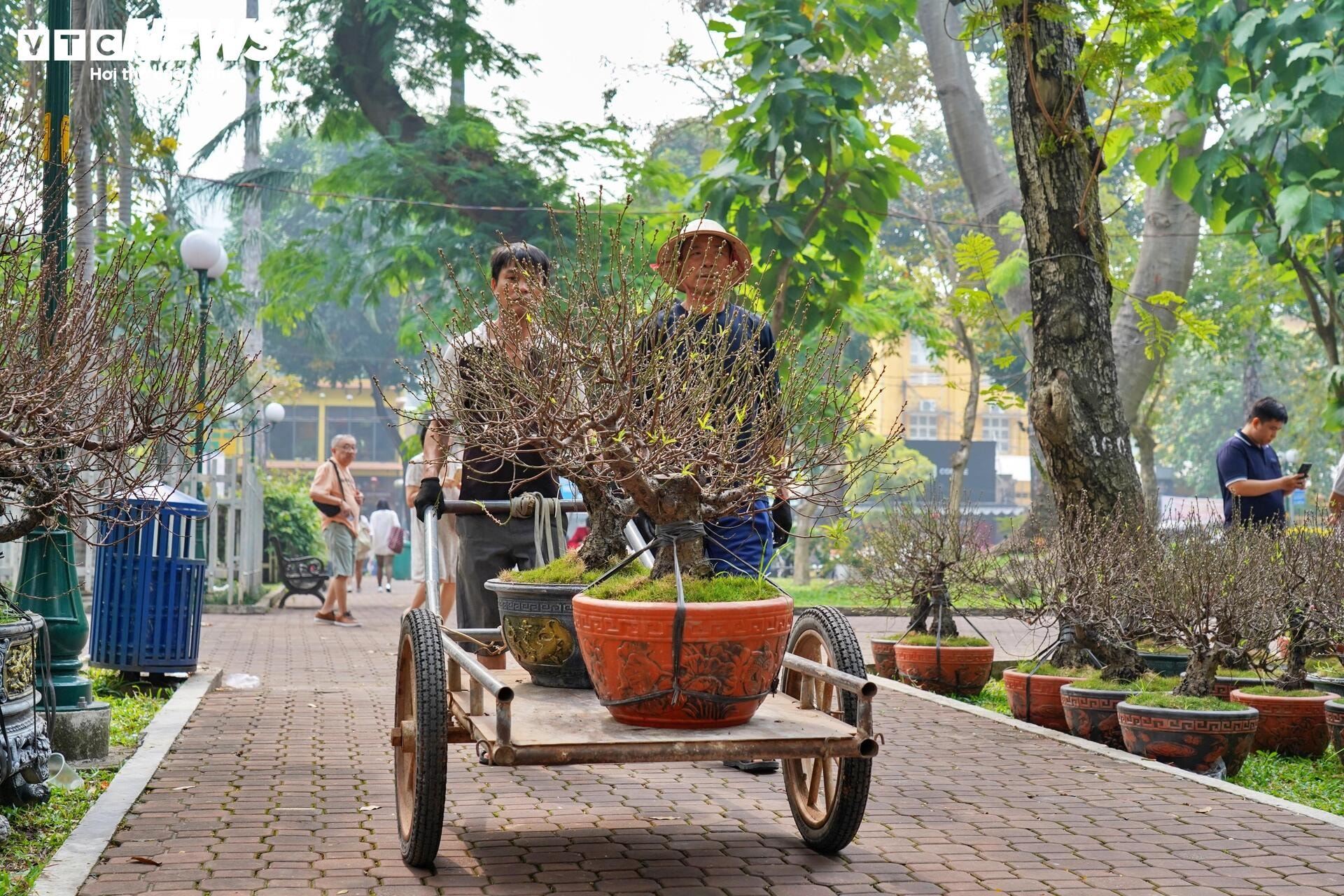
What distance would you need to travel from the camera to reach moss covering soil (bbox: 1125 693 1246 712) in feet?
21.0

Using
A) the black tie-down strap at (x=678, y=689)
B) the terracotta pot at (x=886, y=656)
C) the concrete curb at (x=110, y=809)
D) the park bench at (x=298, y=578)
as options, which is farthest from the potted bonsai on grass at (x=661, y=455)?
the park bench at (x=298, y=578)

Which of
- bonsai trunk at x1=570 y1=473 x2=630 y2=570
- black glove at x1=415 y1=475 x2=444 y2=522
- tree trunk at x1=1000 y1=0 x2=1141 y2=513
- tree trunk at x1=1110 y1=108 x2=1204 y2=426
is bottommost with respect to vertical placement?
bonsai trunk at x1=570 y1=473 x2=630 y2=570

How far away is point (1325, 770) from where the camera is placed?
6.82 metres

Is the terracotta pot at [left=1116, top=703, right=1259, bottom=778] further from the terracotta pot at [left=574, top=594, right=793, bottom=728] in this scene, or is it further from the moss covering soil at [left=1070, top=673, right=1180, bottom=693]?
the terracotta pot at [left=574, top=594, right=793, bottom=728]

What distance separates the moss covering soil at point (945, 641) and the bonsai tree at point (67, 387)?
5742 mm

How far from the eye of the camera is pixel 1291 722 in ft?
23.7

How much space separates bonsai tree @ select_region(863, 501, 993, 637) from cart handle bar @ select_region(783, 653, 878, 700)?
5166 millimetres

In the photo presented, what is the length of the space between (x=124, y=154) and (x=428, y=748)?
2158 cm

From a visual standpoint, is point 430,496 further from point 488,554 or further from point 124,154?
point 124,154

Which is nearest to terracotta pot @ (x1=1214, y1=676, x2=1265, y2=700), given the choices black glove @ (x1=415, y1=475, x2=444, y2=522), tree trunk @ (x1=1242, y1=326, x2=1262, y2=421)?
black glove @ (x1=415, y1=475, x2=444, y2=522)

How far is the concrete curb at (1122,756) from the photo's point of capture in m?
5.46

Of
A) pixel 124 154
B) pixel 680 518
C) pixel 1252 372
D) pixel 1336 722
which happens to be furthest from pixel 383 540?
pixel 1252 372

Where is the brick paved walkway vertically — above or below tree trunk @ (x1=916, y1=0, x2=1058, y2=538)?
below

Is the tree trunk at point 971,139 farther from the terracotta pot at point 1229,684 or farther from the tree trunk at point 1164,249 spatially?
the terracotta pot at point 1229,684
